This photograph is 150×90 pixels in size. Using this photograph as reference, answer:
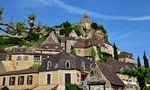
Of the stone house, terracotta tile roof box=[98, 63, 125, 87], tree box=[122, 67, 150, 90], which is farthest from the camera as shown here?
tree box=[122, 67, 150, 90]

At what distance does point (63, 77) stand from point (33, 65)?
1875cm

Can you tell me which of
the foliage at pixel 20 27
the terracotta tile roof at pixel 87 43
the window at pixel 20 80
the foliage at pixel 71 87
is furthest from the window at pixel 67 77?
the foliage at pixel 20 27

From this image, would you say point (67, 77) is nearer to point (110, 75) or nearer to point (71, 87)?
point (71, 87)

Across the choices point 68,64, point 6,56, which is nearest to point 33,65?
point 6,56

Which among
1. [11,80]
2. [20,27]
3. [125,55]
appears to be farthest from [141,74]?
[125,55]

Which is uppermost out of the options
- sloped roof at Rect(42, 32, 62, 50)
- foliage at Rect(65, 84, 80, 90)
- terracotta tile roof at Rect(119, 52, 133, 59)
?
sloped roof at Rect(42, 32, 62, 50)

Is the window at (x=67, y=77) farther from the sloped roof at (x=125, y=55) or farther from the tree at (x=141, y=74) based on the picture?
the sloped roof at (x=125, y=55)

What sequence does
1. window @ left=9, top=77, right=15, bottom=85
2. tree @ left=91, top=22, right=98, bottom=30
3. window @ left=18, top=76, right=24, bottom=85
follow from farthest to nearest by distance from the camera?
1. tree @ left=91, top=22, right=98, bottom=30
2. window @ left=9, top=77, right=15, bottom=85
3. window @ left=18, top=76, right=24, bottom=85

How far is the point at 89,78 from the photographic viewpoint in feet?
177

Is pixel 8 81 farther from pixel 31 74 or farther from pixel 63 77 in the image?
pixel 63 77

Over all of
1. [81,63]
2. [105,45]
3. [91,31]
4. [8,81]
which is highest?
[91,31]

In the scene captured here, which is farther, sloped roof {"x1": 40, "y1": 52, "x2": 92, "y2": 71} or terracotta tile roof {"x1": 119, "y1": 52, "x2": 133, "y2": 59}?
terracotta tile roof {"x1": 119, "y1": 52, "x2": 133, "y2": 59}

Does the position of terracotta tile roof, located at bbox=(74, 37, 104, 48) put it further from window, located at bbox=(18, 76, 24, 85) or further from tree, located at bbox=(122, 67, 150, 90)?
window, located at bbox=(18, 76, 24, 85)

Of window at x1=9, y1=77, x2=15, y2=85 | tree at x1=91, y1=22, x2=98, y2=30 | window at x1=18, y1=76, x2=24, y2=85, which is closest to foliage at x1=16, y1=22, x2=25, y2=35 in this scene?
window at x1=18, y1=76, x2=24, y2=85
